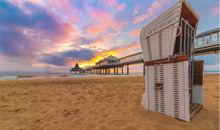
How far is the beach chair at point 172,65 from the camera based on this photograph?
2.12m

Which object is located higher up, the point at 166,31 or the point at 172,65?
the point at 166,31

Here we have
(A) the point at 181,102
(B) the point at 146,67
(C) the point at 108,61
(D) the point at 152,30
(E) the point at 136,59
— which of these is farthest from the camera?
(C) the point at 108,61

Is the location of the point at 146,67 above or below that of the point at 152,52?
below

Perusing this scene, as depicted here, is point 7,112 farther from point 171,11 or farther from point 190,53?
point 190,53

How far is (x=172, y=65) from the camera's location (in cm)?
223

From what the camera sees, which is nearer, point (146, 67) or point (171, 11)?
point (171, 11)

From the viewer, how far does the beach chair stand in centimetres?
212

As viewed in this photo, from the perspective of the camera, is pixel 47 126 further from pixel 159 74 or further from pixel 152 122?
pixel 159 74

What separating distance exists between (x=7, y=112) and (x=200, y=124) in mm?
4734

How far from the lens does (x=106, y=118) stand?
99.0 inches

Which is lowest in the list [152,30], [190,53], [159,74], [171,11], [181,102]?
[181,102]

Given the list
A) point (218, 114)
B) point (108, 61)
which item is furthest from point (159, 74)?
point (108, 61)

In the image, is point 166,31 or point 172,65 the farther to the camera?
point 166,31

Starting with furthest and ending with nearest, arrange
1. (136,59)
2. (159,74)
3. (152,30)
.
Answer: (136,59)
(152,30)
(159,74)
